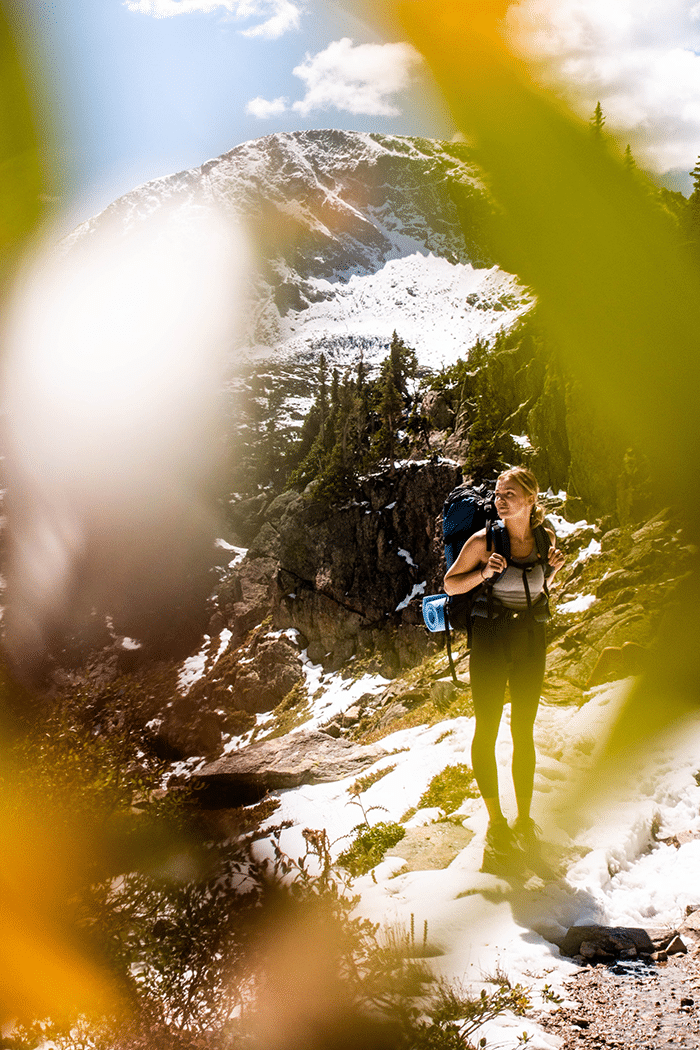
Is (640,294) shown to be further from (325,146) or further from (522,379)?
(325,146)

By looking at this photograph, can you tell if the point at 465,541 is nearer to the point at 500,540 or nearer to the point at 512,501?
the point at 500,540

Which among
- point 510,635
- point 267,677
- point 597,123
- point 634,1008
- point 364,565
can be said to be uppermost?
point 597,123

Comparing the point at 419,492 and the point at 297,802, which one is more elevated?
the point at 419,492

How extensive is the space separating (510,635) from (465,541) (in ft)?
2.59

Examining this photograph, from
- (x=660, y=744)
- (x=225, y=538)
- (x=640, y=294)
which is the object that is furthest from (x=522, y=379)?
(x=225, y=538)

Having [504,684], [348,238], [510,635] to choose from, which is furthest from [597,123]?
[348,238]

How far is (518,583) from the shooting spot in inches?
150

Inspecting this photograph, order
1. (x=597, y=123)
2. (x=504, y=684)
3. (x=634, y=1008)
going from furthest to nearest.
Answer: (x=504, y=684) → (x=597, y=123) → (x=634, y=1008)

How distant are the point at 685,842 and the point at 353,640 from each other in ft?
138

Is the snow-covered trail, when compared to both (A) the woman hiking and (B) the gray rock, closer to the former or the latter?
(B) the gray rock

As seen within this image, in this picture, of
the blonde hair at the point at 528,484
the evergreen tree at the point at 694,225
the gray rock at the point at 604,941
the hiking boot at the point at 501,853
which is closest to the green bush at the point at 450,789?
the hiking boot at the point at 501,853

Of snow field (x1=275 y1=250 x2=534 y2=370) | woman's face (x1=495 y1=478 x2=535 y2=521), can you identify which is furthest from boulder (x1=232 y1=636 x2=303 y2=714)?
woman's face (x1=495 y1=478 x2=535 y2=521)

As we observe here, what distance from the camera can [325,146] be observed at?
145m

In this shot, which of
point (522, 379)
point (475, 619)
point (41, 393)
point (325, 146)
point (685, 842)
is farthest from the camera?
point (325, 146)
